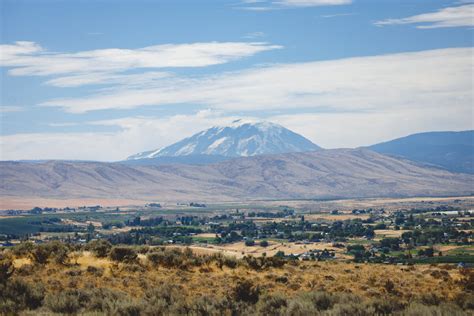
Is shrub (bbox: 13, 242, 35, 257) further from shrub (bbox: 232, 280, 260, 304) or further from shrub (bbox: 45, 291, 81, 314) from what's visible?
shrub (bbox: 232, 280, 260, 304)

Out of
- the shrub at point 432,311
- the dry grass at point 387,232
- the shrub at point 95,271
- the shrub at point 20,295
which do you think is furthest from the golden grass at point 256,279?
the dry grass at point 387,232

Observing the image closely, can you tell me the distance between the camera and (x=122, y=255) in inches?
1359

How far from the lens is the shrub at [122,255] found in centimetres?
3381

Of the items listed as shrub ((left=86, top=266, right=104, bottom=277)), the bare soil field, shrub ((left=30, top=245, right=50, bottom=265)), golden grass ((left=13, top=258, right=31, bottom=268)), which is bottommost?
the bare soil field

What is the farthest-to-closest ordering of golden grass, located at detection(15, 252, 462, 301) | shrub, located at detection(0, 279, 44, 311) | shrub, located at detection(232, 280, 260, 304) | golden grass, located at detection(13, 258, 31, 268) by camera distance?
golden grass, located at detection(13, 258, 31, 268)
golden grass, located at detection(15, 252, 462, 301)
shrub, located at detection(232, 280, 260, 304)
shrub, located at detection(0, 279, 44, 311)

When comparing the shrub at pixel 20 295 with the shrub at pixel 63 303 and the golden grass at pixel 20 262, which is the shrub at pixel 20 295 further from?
the golden grass at pixel 20 262

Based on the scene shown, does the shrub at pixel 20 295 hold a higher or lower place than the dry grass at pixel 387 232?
higher

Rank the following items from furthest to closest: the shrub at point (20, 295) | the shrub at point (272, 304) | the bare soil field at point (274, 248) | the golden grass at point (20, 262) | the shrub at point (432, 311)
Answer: the bare soil field at point (274, 248) < the golden grass at point (20, 262) < the shrub at point (20, 295) < the shrub at point (272, 304) < the shrub at point (432, 311)

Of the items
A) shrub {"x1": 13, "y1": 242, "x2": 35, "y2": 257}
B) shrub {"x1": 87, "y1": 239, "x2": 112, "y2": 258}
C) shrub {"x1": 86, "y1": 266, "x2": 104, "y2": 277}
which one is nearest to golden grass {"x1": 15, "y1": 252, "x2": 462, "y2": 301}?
shrub {"x1": 86, "y1": 266, "x2": 104, "y2": 277}

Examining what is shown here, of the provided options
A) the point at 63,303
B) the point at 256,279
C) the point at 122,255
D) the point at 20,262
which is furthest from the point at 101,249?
the point at 63,303

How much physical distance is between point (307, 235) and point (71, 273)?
104 metres

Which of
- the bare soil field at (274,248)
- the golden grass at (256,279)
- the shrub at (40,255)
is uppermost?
the shrub at (40,255)

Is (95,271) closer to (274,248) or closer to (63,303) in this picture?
(63,303)

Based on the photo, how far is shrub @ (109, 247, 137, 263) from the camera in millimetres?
33812
